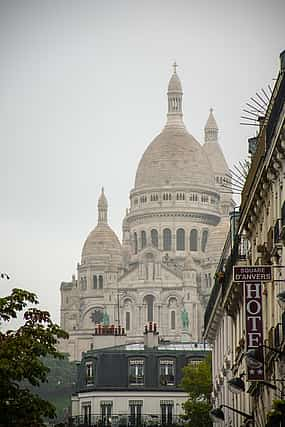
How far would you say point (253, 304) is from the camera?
3186cm

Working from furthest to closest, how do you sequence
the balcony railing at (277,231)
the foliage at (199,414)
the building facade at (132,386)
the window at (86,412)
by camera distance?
the building facade at (132,386) → the window at (86,412) → the foliage at (199,414) → the balcony railing at (277,231)

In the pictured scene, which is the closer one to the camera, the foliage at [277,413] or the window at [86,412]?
the foliage at [277,413]

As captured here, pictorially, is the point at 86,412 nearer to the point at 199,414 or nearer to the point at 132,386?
the point at 132,386

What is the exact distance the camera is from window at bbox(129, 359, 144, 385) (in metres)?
84.1

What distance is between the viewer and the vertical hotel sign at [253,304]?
101 feet

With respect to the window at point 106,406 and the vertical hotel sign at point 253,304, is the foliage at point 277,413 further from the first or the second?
the window at point 106,406

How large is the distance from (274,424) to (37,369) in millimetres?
8436

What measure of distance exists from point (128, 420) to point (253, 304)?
49911 mm

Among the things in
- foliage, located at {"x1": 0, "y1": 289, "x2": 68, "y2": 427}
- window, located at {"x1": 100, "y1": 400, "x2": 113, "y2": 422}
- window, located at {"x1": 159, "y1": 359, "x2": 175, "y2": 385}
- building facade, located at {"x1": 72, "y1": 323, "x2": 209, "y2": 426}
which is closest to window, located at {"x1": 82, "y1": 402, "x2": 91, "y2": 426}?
building facade, located at {"x1": 72, "y1": 323, "x2": 209, "y2": 426}

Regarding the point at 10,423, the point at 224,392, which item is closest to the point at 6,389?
the point at 10,423

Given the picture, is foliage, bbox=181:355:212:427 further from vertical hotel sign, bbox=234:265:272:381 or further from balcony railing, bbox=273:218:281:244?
vertical hotel sign, bbox=234:265:272:381

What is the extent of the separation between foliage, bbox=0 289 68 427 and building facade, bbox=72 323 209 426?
140ft

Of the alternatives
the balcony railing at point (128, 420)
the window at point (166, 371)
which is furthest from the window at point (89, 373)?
the window at point (166, 371)

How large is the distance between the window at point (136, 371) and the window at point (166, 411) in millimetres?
1548
